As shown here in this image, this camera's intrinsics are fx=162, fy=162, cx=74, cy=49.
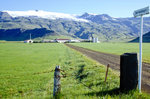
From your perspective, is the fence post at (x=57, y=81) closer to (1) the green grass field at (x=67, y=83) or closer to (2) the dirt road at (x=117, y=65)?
(1) the green grass field at (x=67, y=83)

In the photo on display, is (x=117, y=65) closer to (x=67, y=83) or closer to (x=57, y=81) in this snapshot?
(x=67, y=83)

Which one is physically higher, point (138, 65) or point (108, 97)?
point (138, 65)

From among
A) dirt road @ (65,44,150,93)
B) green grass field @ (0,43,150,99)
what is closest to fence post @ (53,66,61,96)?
green grass field @ (0,43,150,99)

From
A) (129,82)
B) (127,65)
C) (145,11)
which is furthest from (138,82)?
(145,11)

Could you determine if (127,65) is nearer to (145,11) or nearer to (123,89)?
(123,89)

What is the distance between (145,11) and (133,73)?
132 inches

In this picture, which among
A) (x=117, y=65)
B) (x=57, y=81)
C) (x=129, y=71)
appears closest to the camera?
(x=57, y=81)

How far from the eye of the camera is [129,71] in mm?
8836

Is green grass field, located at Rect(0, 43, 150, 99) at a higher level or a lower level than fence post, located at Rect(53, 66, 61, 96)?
lower

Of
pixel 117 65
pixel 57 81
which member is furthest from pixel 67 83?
pixel 117 65

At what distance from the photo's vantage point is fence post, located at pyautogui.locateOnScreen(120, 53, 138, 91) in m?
8.84

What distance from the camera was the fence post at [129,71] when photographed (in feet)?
29.0

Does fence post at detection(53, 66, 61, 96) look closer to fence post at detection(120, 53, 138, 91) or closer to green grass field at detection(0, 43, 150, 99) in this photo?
green grass field at detection(0, 43, 150, 99)

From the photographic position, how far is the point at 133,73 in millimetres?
8852
